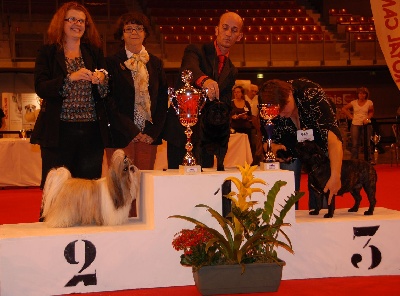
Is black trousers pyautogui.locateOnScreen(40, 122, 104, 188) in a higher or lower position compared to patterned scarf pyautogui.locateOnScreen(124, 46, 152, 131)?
lower

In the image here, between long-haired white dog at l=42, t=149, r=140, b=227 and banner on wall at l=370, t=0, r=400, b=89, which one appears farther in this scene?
banner on wall at l=370, t=0, r=400, b=89

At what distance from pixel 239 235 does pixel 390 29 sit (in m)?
4.35

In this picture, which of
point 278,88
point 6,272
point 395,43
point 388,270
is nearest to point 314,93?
point 278,88

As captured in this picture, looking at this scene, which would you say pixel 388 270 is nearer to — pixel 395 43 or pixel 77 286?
pixel 77 286

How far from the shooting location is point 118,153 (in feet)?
11.5

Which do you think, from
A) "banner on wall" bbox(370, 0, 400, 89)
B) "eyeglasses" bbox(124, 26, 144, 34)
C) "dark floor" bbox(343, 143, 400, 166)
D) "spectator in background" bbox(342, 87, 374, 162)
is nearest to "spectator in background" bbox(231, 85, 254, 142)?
"spectator in background" bbox(342, 87, 374, 162)

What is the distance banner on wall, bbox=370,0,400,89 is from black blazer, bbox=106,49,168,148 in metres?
3.58

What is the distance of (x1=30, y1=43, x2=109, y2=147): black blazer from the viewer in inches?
149

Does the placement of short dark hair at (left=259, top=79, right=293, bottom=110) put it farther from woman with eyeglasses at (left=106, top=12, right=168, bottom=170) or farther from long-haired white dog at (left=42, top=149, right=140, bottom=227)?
long-haired white dog at (left=42, top=149, right=140, bottom=227)

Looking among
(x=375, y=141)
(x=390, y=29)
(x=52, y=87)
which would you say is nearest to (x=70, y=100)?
(x=52, y=87)

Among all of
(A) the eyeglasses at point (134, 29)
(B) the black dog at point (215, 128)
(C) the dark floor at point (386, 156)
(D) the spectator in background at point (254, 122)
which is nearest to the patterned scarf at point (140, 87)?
(A) the eyeglasses at point (134, 29)

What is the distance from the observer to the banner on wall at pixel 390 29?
22.7 feet

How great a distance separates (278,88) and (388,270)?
47.2 inches

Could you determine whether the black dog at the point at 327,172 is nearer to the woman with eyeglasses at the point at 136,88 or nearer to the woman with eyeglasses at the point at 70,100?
the woman with eyeglasses at the point at 136,88
